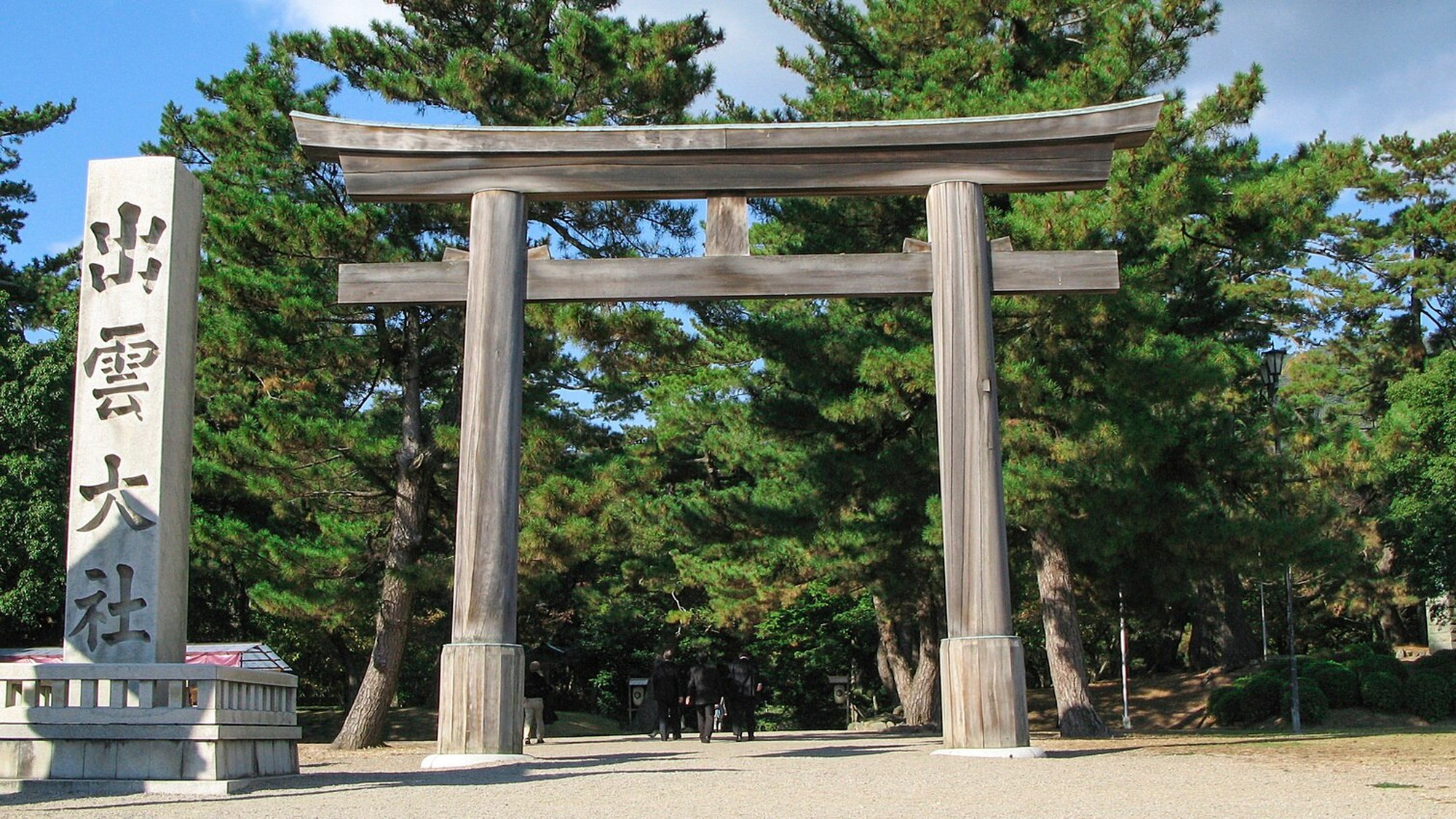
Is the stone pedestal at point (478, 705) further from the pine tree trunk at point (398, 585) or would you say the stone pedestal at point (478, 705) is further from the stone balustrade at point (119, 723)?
the pine tree trunk at point (398, 585)

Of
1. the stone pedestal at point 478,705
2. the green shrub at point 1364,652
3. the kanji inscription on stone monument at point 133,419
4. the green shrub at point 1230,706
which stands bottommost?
the green shrub at point 1230,706

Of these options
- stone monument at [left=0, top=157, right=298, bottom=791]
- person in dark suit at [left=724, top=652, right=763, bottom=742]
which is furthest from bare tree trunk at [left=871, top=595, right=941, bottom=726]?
stone monument at [left=0, top=157, right=298, bottom=791]

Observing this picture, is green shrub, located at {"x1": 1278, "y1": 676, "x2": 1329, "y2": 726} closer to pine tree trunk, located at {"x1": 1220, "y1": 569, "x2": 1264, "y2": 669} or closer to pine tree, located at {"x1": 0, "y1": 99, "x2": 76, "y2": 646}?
pine tree trunk, located at {"x1": 1220, "y1": 569, "x2": 1264, "y2": 669}

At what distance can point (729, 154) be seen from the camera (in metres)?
11.0

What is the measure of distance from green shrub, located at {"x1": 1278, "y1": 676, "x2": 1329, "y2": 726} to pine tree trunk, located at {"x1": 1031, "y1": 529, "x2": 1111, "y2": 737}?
4.97 metres

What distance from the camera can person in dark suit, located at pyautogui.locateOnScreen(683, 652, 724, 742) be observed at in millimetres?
16766

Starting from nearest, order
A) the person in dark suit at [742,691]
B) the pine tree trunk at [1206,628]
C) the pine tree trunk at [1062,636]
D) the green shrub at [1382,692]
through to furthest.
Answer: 1. the pine tree trunk at [1062,636]
2. the person in dark suit at [742,691]
3. the green shrub at [1382,692]
4. the pine tree trunk at [1206,628]

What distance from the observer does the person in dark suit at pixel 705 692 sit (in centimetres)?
1677

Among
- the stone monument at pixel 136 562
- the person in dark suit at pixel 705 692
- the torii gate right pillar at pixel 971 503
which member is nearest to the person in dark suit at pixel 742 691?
the person in dark suit at pixel 705 692

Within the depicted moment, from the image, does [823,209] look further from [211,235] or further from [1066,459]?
[211,235]

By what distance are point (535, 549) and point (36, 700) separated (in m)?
7.80

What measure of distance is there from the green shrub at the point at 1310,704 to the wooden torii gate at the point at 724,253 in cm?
1135

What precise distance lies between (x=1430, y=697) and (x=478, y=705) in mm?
15674

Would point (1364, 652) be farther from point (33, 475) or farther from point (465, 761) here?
point (33, 475)
